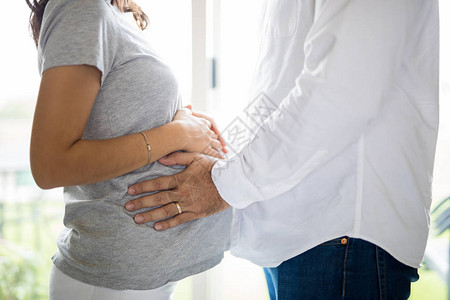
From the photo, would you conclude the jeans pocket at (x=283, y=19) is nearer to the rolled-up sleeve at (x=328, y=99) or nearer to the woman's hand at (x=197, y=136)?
the rolled-up sleeve at (x=328, y=99)

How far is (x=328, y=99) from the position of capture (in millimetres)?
729

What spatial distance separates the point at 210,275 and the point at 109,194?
703 mm

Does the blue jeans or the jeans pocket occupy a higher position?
the jeans pocket

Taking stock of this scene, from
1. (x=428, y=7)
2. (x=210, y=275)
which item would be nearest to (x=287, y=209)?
(x=428, y=7)

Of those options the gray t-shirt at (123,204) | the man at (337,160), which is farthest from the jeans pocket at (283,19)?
the gray t-shirt at (123,204)

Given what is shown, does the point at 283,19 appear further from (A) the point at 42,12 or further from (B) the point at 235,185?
(A) the point at 42,12

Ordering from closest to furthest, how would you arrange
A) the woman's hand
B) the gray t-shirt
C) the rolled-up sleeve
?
the rolled-up sleeve < the gray t-shirt < the woman's hand

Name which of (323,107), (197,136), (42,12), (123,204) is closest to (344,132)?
(323,107)

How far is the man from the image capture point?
2.34 feet

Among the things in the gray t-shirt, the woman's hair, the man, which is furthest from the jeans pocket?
the woman's hair

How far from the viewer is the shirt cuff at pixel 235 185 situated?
806mm

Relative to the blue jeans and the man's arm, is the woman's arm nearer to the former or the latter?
the man's arm

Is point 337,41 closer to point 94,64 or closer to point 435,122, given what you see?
point 435,122

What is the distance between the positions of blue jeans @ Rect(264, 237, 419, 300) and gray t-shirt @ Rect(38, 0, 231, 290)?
0.22 m
